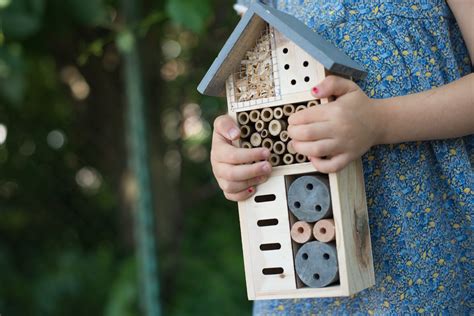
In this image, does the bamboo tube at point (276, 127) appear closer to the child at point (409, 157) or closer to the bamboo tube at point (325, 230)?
the child at point (409, 157)

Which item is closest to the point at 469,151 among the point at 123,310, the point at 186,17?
the point at 186,17

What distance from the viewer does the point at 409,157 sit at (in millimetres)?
995

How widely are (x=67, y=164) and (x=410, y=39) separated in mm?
2884

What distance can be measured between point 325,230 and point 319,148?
0.13 m

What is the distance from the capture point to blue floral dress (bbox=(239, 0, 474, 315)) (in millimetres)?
980

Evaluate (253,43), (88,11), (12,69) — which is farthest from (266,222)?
(12,69)

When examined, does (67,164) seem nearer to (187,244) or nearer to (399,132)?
(187,244)

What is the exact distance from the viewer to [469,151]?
1086 millimetres

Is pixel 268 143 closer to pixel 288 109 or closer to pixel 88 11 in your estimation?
pixel 288 109

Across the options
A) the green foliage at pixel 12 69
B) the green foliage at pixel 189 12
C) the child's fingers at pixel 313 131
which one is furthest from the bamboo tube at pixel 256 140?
the green foliage at pixel 12 69

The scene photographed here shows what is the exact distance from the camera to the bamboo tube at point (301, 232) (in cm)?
95

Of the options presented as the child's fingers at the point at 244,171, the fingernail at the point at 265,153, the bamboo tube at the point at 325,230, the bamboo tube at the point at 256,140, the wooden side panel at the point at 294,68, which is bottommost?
the bamboo tube at the point at 325,230

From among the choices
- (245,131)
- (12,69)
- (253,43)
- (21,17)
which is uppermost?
(21,17)

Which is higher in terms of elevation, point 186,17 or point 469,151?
point 186,17
